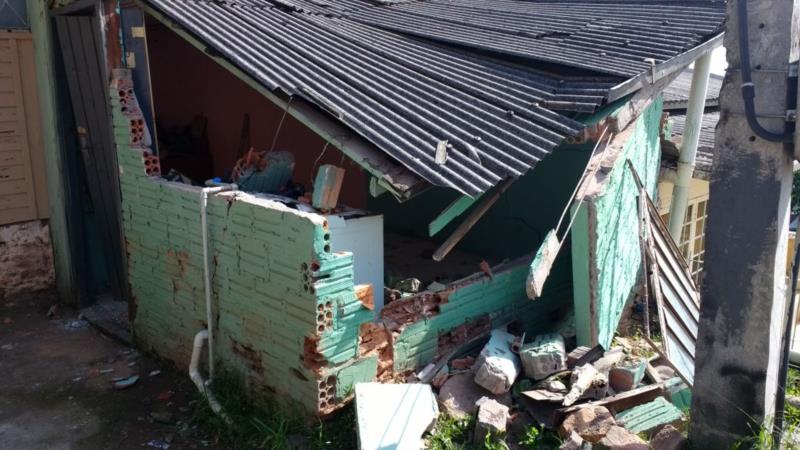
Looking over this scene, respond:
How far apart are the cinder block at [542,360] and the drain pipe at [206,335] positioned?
264 centimetres

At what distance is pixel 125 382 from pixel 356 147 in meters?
3.54

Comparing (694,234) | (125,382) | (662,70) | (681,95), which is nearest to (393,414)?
(125,382)

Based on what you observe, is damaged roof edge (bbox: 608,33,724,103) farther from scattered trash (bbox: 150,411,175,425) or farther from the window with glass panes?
scattered trash (bbox: 150,411,175,425)

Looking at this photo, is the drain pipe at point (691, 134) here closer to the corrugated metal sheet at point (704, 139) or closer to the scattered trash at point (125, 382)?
the corrugated metal sheet at point (704, 139)

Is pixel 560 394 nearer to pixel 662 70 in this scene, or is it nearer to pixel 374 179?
pixel 374 179

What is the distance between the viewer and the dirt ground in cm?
585

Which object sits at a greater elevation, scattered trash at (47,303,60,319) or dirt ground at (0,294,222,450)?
scattered trash at (47,303,60,319)

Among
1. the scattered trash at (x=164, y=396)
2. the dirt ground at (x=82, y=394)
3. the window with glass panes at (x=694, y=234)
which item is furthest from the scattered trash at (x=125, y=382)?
the window with glass panes at (x=694, y=234)

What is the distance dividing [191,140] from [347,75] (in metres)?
5.07

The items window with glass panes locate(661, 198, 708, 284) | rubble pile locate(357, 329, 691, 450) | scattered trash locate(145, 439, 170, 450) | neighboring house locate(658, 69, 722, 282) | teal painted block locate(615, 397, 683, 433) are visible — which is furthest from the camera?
window with glass panes locate(661, 198, 708, 284)

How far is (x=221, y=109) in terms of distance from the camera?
34.8 feet

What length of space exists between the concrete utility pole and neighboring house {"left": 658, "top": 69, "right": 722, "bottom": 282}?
429 centimetres

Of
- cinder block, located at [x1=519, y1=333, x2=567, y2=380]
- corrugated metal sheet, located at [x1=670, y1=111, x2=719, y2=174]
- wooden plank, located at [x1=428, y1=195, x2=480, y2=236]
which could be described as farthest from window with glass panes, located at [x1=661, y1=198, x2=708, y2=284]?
wooden plank, located at [x1=428, y1=195, x2=480, y2=236]

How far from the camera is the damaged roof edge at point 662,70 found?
6743 millimetres
